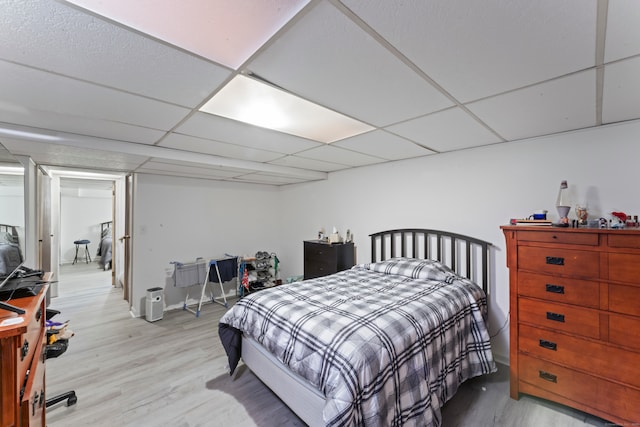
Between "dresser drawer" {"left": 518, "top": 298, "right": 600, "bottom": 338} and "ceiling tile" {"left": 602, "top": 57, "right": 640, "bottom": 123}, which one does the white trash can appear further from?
"ceiling tile" {"left": 602, "top": 57, "right": 640, "bottom": 123}

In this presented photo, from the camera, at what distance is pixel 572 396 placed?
1.96 meters

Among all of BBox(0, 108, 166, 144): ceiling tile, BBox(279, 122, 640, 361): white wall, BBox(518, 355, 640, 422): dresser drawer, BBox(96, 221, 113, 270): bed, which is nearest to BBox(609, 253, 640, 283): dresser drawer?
BBox(279, 122, 640, 361): white wall

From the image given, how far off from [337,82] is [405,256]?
260 centimetres

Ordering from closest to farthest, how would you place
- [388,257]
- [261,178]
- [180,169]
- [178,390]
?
[178,390]
[180,169]
[388,257]
[261,178]

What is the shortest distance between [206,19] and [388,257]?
334 centimetres

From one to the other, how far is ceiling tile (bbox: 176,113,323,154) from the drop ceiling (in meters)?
0.02

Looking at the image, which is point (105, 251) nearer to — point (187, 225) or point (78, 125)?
point (187, 225)

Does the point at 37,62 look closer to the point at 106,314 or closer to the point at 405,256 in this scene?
the point at 405,256

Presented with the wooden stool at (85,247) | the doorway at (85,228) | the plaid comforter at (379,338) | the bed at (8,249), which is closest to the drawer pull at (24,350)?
the bed at (8,249)

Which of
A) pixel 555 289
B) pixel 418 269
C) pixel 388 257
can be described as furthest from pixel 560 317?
pixel 388 257

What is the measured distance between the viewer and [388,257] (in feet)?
12.1

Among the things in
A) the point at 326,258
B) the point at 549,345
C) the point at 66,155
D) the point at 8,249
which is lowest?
the point at 549,345

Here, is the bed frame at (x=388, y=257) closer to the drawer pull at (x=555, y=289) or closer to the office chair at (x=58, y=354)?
the drawer pull at (x=555, y=289)

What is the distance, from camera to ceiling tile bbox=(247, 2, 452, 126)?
1.05 metres
